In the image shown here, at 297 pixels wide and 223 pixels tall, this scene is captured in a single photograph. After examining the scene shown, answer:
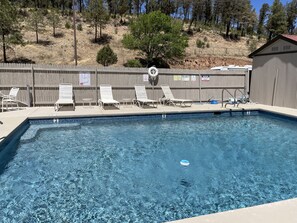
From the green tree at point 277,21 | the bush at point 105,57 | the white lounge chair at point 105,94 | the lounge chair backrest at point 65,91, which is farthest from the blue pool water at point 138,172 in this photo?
the green tree at point 277,21

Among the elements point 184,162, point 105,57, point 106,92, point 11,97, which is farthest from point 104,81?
point 105,57

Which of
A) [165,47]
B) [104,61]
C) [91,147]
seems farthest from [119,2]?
[91,147]

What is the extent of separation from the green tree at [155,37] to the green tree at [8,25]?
10102 mm

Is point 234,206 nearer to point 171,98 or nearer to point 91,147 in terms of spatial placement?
point 91,147

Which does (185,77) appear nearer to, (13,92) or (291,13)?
(13,92)

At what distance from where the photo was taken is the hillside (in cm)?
2272

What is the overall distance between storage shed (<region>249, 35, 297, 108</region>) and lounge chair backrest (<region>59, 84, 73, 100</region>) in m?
8.94

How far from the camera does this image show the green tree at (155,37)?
81.5 ft

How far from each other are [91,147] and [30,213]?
2735 mm

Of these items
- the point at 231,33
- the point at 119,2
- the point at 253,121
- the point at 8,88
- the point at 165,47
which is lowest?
the point at 253,121

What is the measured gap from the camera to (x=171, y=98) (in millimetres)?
10914

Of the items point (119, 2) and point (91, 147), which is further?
point (119, 2)

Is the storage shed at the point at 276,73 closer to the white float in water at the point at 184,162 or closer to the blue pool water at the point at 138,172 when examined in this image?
the blue pool water at the point at 138,172

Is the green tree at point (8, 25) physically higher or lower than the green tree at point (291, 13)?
lower
